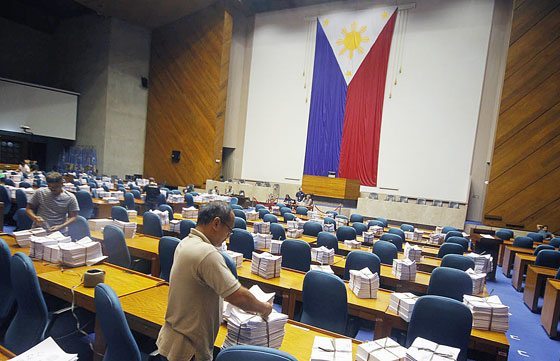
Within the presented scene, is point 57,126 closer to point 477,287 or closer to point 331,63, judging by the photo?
point 331,63

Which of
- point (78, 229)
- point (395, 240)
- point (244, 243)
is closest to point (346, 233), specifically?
point (395, 240)

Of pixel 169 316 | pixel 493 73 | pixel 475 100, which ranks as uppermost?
pixel 493 73

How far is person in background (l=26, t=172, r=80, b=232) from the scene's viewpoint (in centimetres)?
423

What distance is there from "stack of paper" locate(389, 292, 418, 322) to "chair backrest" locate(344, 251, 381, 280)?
84 centimetres

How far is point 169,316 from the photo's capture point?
6.04 ft

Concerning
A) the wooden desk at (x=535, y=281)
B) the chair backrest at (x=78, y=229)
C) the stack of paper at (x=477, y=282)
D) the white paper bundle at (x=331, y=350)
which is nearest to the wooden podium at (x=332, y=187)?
the wooden desk at (x=535, y=281)

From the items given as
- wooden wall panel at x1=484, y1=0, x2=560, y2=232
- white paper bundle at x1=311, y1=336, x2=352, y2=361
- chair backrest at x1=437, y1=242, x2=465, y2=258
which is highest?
wooden wall panel at x1=484, y1=0, x2=560, y2=232

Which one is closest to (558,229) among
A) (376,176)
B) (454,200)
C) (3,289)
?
(454,200)

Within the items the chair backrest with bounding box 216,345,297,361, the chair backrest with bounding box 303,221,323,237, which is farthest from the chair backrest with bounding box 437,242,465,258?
the chair backrest with bounding box 216,345,297,361

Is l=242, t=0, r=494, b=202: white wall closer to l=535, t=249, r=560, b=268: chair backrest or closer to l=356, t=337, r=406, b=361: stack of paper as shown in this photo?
l=535, t=249, r=560, b=268: chair backrest

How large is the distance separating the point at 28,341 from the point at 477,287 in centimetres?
400

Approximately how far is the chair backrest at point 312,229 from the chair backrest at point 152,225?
2755 millimetres

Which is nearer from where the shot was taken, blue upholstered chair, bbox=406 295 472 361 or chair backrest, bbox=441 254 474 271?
blue upholstered chair, bbox=406 295 472 361

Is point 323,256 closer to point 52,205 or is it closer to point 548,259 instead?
point 52,205
